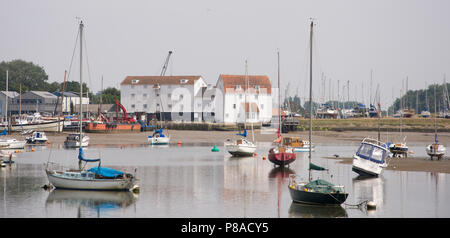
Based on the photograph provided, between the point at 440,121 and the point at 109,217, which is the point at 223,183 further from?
the point at 440,121

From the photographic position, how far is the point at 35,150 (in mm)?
68250

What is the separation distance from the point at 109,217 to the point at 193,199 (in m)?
6.79

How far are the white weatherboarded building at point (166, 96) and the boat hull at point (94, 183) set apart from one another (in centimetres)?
8693

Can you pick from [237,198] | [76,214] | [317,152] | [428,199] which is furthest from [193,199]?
[317,152]

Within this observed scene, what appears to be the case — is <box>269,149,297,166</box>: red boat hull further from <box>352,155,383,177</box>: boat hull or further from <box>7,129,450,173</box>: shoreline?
<box>7,129,450,173</box>: shoreline

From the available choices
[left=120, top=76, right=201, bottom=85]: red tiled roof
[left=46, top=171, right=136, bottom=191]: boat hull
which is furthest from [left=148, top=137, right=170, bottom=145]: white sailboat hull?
[left=46, top=171, right=136, bottom=191]: boat hull

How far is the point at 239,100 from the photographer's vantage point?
400ft

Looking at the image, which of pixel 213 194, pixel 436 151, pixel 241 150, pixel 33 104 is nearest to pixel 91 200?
A: pixel 213 194

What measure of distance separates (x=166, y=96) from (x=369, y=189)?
297 feet

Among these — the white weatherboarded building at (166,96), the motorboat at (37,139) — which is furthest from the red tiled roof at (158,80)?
the motorboat at (37,139)

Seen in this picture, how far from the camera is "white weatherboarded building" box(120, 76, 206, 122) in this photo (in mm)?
124062

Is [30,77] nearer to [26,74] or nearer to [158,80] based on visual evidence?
[26,74]

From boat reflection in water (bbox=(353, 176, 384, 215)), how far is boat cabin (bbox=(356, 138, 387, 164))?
1.54 m
